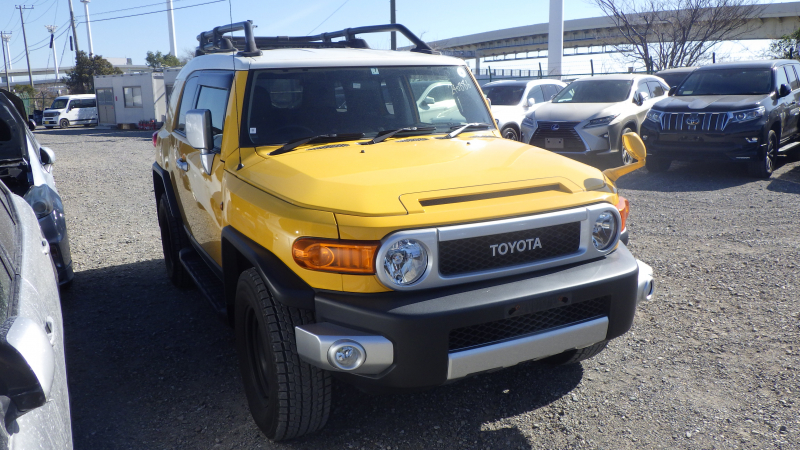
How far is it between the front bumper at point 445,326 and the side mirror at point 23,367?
110 centimetres

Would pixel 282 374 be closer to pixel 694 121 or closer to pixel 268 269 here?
pixel 268 269

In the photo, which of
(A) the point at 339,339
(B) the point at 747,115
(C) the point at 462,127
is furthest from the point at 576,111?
(A) the point at 339,339

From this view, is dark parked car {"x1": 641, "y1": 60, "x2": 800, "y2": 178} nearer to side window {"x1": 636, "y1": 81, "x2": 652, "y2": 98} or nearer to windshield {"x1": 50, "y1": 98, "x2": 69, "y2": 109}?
side window {"x1": 636, "y1": 81, "x2": 652, "y2": 98}

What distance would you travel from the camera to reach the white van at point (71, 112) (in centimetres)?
3462

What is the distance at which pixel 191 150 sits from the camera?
421 cm

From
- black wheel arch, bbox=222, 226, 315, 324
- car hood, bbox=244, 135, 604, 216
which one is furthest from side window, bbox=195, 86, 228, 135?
black wheel arch, bbox=222, 226, 315, 324

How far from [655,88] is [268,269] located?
40.6 feet

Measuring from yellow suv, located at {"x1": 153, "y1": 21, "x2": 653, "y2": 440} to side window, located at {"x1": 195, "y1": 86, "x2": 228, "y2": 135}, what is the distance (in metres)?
0.06

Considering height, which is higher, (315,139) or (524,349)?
(315,139)

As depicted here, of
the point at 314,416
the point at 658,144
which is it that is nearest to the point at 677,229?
the point at 658,144

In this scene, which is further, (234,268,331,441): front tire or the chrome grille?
the chrome grille

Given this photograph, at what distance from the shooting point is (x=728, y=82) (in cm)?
1076

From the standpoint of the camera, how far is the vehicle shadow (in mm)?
3057

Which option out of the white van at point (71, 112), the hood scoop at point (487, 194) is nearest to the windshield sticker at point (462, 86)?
the hood scoop at point (487, 194)
